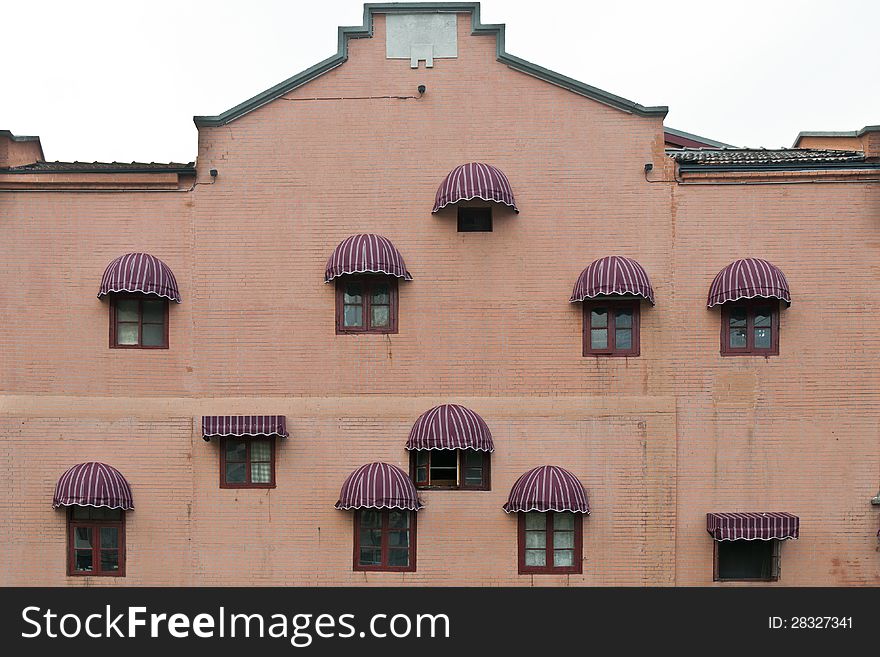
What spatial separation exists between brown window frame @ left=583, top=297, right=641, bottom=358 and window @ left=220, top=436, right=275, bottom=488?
6970 millimetres

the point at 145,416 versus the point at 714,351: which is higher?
the point at 714,351

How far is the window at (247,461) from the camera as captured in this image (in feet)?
58.7

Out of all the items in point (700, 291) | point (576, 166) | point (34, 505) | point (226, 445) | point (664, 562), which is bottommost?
→ point (664, 562)

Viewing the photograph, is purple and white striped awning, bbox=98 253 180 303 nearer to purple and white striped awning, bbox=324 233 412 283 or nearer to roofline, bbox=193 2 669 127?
roofline, bbox=193 2 669 127

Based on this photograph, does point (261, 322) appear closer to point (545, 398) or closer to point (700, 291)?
point (545, 398)

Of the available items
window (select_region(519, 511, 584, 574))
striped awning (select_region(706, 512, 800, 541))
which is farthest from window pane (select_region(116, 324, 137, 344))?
striped awning (select_region(706, 512, 800, 541))

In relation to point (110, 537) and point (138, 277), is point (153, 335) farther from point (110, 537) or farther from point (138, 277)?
point (110, 537)

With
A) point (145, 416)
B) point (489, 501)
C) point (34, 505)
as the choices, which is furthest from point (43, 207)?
point (489, 501)

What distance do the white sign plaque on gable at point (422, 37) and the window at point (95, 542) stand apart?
1141cm

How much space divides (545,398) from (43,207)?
11372mm

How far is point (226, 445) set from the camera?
1792cm

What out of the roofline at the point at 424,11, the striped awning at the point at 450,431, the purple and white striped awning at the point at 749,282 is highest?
the roofline at the point at 424,11

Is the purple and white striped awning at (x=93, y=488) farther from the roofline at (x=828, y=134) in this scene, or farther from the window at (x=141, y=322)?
the roofline at (x=828, y=134)

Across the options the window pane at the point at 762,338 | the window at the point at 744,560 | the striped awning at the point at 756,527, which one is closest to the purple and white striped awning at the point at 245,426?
the striped awning at the point at 756,527
